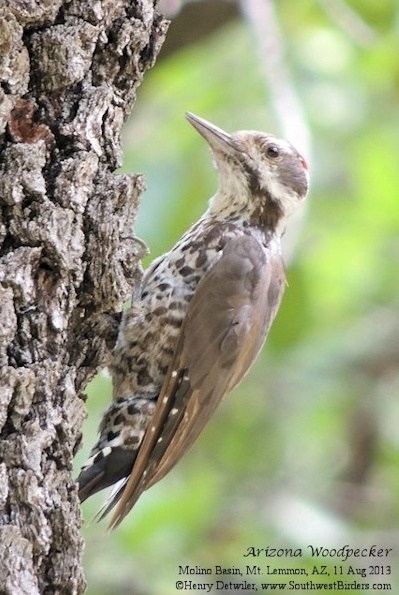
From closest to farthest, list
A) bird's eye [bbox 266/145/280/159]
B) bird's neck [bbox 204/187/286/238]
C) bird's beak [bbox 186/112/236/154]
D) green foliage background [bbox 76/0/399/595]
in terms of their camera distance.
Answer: bird's beak [bbox 186/112/236/154] < bird's neck [bbox 204/187/286/238] < bird's eye [bbox 266/145/280/159] < green foliage background [bbox 76/0/399/595]

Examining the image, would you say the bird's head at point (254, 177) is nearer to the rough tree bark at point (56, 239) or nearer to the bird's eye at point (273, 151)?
the bird's eye at point (273, 151)

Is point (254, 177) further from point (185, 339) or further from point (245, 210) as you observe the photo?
point (185, 339)

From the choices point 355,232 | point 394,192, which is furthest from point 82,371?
point 355,232

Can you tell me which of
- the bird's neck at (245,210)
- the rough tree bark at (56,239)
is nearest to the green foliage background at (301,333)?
the bird's neck at (245,210)

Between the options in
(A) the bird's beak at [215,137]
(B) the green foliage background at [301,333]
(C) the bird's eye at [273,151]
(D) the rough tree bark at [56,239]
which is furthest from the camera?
(B) the green foliage background at [301,333]

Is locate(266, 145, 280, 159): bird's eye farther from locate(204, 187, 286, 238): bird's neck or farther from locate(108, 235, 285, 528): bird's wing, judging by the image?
locate(108, 235, 285, 528): bird's wing

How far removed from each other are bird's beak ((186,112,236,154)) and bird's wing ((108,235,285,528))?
1.46ft

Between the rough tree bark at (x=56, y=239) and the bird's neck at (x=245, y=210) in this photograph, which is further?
the bird's neck at (x=245, y=210)

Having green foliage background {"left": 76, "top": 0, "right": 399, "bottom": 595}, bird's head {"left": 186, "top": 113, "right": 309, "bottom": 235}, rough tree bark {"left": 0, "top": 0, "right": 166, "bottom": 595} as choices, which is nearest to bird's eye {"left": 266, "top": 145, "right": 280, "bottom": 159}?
bird's head {"left": 186, "top": 113, "right": 309, "bottom": 235}

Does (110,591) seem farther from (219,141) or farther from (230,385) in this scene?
(219,141)

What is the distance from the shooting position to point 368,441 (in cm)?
796

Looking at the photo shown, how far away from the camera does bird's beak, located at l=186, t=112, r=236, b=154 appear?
14.4ft

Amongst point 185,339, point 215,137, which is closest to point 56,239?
point 185,339

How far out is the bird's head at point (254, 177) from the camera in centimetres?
454
